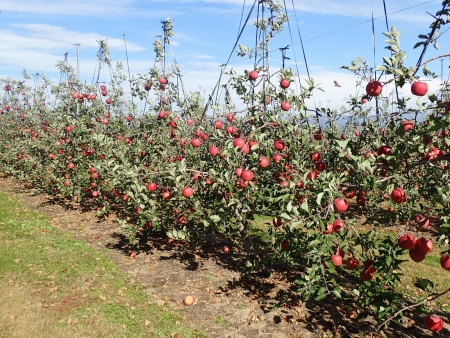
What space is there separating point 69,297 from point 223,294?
2607 millimetres

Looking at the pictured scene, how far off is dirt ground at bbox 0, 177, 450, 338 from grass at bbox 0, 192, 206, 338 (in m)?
0.31

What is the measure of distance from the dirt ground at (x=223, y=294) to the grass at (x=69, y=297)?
313 mm

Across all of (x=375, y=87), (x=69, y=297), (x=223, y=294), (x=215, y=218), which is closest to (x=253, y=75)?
(x=215, y=218)

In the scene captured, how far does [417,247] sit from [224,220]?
3.44m

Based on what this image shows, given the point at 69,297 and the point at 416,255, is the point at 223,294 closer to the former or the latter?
the point at 69,297

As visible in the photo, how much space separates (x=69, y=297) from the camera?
604cm

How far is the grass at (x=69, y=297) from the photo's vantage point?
17.1ft

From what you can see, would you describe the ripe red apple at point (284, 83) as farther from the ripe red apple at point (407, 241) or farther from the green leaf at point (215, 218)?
the ripe red apple at point (407, 241)

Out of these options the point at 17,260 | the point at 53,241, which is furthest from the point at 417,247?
the point at 53,241

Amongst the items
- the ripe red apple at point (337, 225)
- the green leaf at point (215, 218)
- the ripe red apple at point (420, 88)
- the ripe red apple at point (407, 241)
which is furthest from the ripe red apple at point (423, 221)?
the green leaf at point (215, 218)

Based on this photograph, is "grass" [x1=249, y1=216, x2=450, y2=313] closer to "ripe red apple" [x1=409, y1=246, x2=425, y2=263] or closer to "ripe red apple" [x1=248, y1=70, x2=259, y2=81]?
"ripe red apple" [x1=248, y1=70, x2=259, y2=81]

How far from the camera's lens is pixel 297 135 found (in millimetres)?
5477

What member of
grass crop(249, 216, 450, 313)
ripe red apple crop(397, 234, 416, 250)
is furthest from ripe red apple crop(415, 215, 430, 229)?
grass crop(249, 216, 450, 313)

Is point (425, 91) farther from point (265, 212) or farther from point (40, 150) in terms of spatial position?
point (40, 150)
